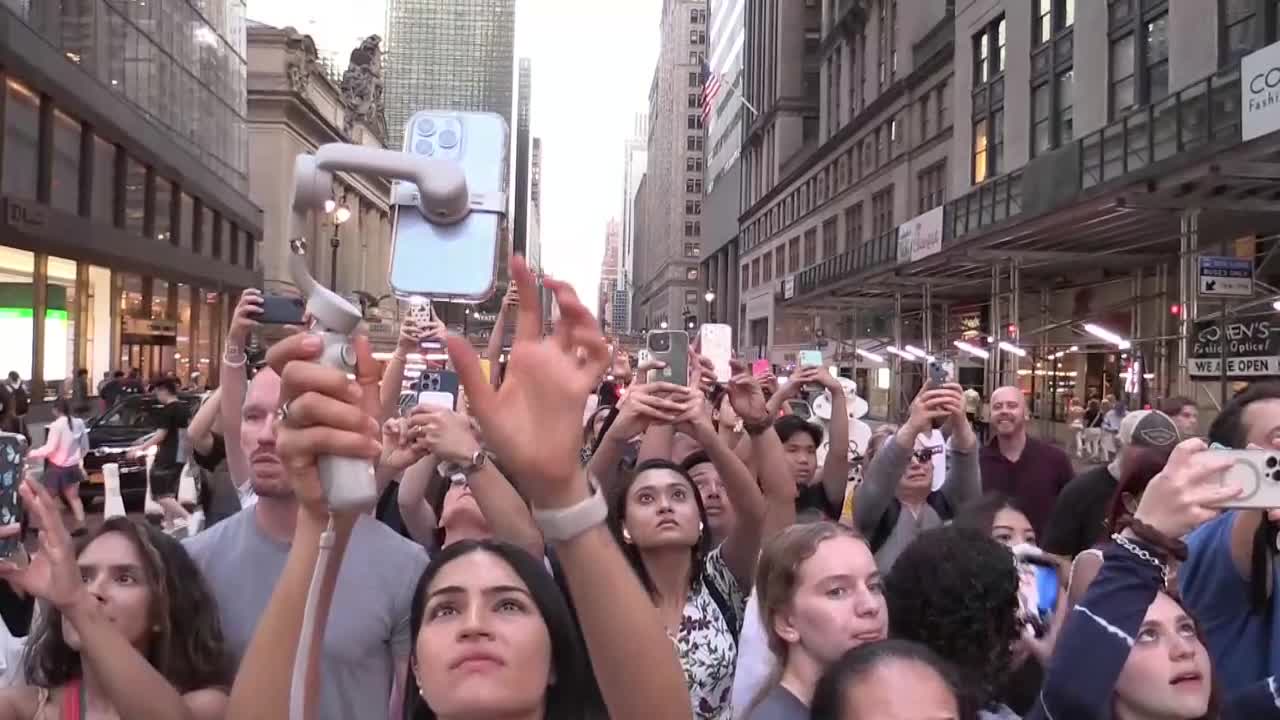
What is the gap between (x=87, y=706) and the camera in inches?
102

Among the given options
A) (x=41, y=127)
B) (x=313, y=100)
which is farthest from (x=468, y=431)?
(x=313, y=100)

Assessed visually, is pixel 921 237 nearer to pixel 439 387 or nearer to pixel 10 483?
pixel 439 387

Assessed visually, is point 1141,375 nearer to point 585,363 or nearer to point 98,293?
point 585,363

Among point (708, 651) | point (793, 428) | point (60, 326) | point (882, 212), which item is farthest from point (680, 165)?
point (708, 651)

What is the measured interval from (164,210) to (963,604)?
130 feet

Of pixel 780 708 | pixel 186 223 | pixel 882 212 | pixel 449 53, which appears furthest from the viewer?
pixel 449 53

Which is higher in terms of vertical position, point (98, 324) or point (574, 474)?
point (98, 324)

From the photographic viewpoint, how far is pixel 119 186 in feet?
106

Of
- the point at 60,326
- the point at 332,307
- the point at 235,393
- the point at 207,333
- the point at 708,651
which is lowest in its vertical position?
the point at 708,651

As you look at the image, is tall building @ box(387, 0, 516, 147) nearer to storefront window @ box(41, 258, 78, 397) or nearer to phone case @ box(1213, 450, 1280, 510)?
storefront window @ box(41, 258, 78, 397)

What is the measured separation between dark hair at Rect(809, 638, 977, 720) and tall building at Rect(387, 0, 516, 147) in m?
156

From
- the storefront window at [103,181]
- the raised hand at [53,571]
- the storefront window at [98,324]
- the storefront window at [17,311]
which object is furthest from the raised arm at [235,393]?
the storefront window at [98,324]

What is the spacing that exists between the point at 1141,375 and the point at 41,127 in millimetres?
27521

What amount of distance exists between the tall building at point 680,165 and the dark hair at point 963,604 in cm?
12081
